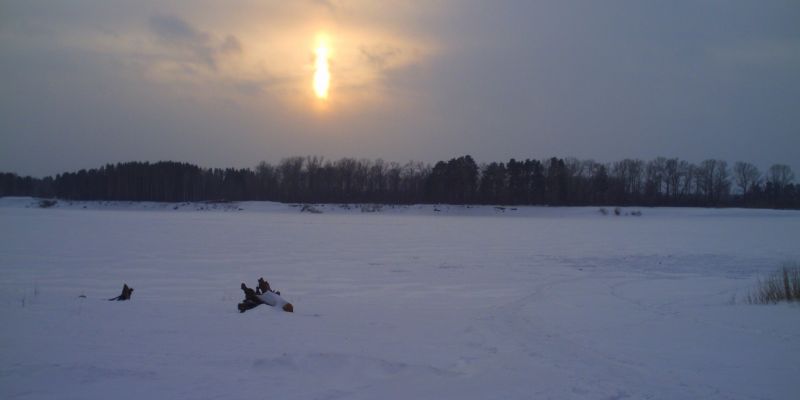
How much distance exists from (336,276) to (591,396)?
33.1ft

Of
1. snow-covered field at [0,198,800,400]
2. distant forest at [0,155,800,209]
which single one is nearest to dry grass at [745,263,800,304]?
snow-covered field at [0,198,800,400]

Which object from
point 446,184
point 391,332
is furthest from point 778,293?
point 446,184

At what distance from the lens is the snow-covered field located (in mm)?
5414

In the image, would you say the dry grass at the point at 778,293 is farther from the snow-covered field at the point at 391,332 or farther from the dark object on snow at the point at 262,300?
the dark object on snow at the point at 262,300

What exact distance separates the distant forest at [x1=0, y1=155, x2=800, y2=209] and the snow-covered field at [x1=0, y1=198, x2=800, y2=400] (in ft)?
222

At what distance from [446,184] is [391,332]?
7869 cm

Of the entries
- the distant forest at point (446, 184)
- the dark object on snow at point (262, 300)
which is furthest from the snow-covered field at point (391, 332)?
the distant forest at point (446, 184)

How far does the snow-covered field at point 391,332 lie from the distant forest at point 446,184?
6761cm

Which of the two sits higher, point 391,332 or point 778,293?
point 778,293

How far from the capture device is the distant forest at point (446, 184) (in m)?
85.0

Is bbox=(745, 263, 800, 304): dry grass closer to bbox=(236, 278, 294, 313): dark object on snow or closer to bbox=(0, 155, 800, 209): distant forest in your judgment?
bbox=(236, 278, 294, 313): dark object on snow

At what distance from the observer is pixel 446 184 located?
86125mm

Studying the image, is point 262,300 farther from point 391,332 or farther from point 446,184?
point 446,184

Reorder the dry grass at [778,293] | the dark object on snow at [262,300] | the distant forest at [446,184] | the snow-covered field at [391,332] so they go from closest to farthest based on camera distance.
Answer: the snow-covered field at [391,332] < the dark object on snow at [262,300] < the dry grass at [778,293] < the distant forest at [446,184]
